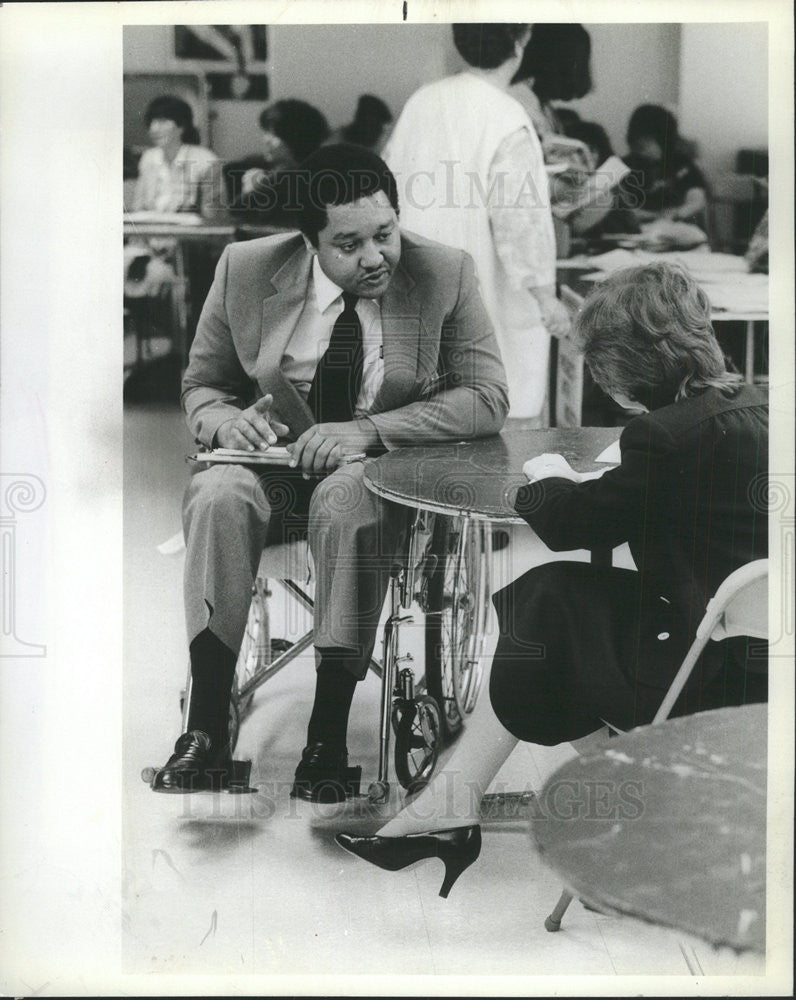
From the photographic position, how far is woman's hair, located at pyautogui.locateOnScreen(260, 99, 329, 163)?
10.3 ft

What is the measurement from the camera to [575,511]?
10.1 feet

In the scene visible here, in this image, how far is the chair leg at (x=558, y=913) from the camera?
3.22m

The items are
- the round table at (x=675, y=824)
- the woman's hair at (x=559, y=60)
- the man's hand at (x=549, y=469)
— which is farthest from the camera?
the woman's hair at (x=559, y=60)

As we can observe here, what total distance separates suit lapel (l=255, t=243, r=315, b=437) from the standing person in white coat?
31 cm

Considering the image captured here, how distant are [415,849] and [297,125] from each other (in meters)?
1.91

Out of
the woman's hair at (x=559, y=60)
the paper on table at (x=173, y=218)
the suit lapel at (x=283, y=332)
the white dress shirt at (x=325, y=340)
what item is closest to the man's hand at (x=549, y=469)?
the white dress shirt at (x=325, y=340)

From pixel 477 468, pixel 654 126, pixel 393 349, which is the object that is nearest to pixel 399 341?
pixel 393 349

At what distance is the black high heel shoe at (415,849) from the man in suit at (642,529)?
349 millimetres

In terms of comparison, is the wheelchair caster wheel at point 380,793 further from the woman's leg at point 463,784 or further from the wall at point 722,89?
the wall at point 722,89

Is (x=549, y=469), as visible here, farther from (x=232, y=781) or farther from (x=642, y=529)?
(x=232, y=781)

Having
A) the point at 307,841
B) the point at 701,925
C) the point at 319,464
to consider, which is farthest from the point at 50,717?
the point at 701,925

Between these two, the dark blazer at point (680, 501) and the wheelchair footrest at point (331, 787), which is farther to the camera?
the wheelchair footrest at point (331, 787)

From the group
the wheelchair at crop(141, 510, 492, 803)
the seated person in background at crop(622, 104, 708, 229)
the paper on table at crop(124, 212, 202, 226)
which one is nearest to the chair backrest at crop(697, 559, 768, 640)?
the wheelchair at crop(141, 510, 492, 803)

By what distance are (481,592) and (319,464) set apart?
0.54 metres
